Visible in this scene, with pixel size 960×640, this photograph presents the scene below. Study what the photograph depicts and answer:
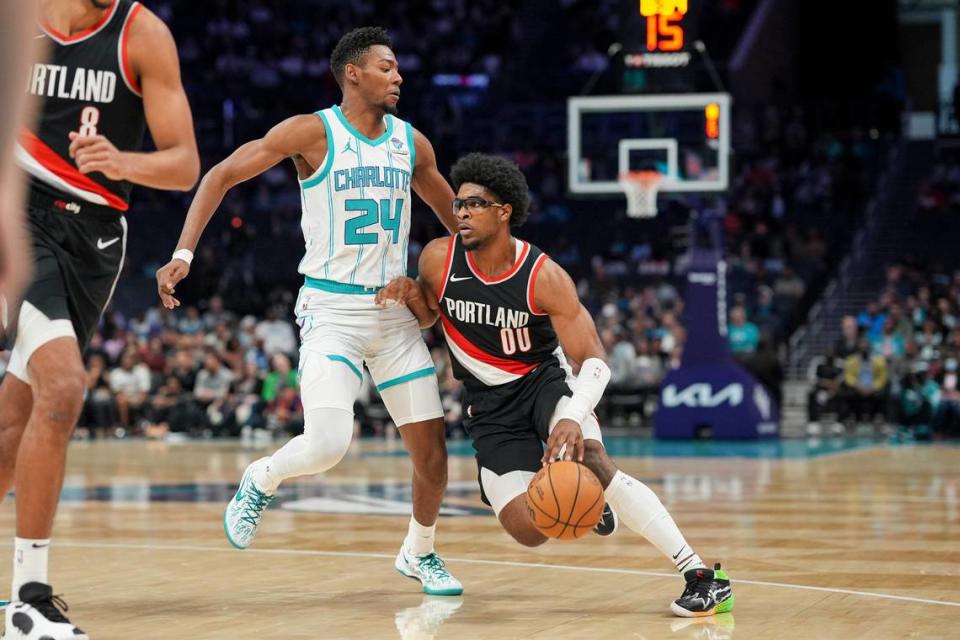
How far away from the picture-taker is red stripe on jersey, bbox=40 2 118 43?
4.71 metres

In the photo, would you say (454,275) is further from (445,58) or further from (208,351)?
(445,58)

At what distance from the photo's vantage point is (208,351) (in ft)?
68.7

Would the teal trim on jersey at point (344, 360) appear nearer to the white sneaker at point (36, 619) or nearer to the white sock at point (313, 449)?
the white sock at point (313, 449)

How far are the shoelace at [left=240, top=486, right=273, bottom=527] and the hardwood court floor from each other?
13.6 inches

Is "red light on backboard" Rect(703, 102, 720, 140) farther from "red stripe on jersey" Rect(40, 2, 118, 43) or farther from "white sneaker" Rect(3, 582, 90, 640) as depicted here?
"white sneaker" Rect(3, 582, 90, 640)

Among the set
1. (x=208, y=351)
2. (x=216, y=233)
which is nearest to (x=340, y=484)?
(x=208, y=351)

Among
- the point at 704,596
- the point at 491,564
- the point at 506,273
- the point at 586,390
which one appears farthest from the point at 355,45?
the point at 704,596

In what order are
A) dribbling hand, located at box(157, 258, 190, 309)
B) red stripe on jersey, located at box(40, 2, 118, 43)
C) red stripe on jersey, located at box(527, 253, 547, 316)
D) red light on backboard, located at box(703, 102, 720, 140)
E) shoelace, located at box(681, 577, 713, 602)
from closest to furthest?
red stripe on jersey, located at box(40, 2, 118, 43)
dribbling hand, located at box(157, 258, 190, 309)
shoelace, located at box(681, 577, 713, 602)
red stripe on jersey, located at box(527, 253, 547, 316)
red light on backboard, located at box(703, 102, 720, 140)

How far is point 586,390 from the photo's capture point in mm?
5570

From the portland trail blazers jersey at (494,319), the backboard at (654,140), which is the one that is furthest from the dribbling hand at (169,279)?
the backboard at (654,140)

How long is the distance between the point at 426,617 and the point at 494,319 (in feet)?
4.34

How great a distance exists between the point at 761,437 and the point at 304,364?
44.5ft

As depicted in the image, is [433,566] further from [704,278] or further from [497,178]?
[704,278]

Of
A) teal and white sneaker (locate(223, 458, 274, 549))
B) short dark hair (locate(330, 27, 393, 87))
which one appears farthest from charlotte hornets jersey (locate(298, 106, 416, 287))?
teal and white sneaker (locate(223, 458, 274, 549))
